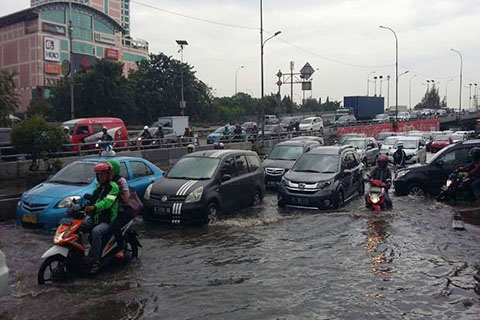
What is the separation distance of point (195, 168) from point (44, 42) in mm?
81781

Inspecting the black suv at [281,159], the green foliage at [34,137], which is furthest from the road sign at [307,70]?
the green foliage at [34,137]

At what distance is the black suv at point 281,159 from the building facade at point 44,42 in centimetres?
6476

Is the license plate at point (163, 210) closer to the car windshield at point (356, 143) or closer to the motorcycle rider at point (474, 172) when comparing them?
the motorcycle rider at point (474, 172)

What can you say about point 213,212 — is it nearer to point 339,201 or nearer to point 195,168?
point 195,168

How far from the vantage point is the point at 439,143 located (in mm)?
32000

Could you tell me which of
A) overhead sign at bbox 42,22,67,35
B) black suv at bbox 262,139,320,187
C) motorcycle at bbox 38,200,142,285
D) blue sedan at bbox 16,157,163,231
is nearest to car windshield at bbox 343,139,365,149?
black suv at bbox 262,139,320,187

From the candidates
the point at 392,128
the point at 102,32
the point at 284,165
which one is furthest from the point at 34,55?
the point at 284,165

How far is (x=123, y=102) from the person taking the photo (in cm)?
5112

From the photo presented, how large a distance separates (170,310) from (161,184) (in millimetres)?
5080

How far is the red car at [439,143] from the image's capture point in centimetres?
3162

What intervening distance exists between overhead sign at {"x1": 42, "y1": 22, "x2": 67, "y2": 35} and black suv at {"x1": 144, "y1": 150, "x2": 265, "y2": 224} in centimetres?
8175

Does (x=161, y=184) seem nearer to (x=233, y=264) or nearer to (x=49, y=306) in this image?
(x=233, y=264)

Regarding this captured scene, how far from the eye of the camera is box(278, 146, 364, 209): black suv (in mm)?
12461

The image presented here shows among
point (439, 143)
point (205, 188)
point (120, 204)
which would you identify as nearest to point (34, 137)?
point (205, 188)
